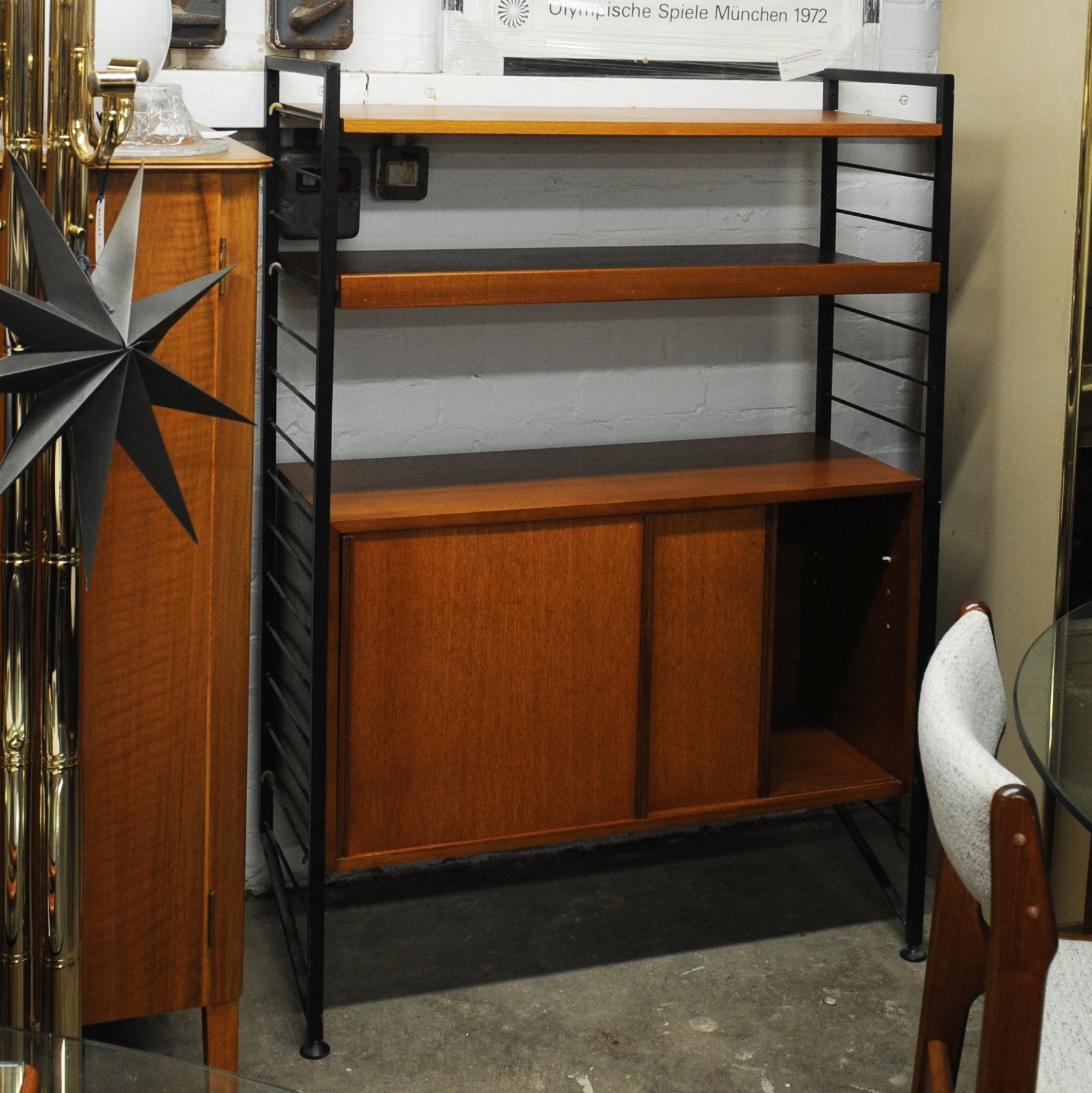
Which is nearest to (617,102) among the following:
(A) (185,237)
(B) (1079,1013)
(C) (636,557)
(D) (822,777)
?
(C) (636,557)

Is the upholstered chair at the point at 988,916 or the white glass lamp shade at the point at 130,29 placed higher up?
the white glass lamp shade at the point at 130,29

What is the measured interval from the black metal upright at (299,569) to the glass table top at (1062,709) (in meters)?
1.07

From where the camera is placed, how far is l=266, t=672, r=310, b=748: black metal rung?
2.47 meters

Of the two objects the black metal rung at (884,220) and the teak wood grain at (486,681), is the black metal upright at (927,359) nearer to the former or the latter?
the black metal rung at (884,220)

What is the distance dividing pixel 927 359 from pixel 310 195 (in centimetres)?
119

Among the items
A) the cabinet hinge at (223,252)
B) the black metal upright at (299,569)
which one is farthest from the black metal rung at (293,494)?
the cabinet hinge at (223,252)

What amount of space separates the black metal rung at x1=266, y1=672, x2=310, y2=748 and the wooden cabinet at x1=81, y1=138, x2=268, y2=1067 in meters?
0.30

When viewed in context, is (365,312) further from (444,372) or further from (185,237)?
(185,237)

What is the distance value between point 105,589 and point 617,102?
4.56 feet

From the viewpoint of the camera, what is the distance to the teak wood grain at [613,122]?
219cm

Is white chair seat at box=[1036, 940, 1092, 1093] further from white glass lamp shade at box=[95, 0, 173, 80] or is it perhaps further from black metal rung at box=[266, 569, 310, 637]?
white glass lamp shade at box=[95, 0, 173, 80]

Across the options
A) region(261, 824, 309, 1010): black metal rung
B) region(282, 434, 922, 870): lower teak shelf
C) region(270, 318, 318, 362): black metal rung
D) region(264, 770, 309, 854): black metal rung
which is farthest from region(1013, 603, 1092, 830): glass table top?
region(261, 824, 309, 1010): black metal rung

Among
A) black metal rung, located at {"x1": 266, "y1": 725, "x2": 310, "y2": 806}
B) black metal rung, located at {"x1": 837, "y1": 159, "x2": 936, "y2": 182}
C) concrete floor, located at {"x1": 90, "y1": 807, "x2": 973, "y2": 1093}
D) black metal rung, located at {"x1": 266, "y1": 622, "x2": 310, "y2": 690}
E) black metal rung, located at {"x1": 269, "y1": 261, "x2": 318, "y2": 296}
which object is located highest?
black metal rung, located at {"x1": 837, "y1": 159, "x2": 936, "y2": 182}

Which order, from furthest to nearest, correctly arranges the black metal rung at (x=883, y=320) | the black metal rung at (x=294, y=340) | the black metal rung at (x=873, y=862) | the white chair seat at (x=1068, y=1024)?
the black metal rung at (x=873, y=862) → the black metal rung at (x=883, y=320) → the black metal rung at (x=294, y=340) → the white chair seat at (x=1068, y=1024)
